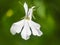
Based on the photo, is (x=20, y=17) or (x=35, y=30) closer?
(x=35, y=30)

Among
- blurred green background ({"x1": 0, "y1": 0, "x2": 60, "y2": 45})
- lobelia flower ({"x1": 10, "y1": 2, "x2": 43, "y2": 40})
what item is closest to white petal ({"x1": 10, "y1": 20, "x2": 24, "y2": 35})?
lobelia flower ({"x1": 10, "y1": 2, "x2": 43, "y2": 40})

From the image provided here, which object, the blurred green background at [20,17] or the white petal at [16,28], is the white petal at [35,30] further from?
the blurred green background at [20,17]

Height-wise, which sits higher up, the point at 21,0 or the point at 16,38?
the point at 21,0

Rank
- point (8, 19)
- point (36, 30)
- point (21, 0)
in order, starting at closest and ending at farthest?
point (36, 30) → point (21, 0) → point (8, 19)

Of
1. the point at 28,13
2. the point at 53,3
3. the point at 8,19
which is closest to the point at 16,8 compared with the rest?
the point at 8,19

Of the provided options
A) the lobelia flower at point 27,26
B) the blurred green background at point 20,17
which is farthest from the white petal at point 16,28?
the blurred green background at point 20,17

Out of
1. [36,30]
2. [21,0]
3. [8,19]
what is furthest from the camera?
[8,19]

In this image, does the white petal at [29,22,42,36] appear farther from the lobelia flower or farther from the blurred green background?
the blurred green background

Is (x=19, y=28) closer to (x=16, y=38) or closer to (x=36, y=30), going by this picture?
(x=36, y=30)

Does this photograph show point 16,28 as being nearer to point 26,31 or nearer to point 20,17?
point 26,31

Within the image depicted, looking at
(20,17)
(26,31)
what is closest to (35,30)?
(26,31)

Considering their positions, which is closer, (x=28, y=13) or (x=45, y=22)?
(x=28, y=13)
